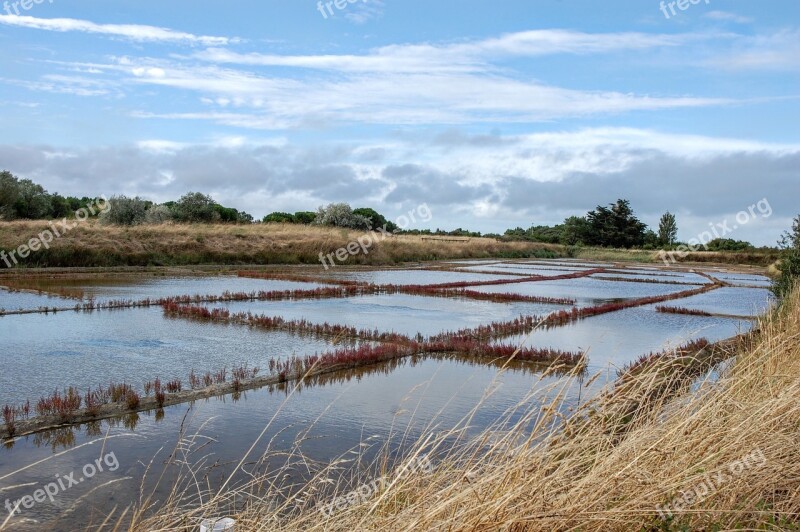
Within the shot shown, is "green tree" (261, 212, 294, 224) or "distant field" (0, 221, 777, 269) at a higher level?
"green tree" (261, 212, 294, 224)

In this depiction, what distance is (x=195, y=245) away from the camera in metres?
39.1

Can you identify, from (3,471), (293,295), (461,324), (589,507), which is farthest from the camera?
(293,295)

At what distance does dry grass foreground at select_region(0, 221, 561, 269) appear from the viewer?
32.6 m

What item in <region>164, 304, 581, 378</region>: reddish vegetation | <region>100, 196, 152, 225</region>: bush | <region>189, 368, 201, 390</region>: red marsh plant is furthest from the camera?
<region>100, 196, 152, 225</region>: bush

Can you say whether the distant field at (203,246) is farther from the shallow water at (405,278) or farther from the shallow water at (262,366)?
the shallow water at (262,366)

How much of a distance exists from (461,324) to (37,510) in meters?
13.7

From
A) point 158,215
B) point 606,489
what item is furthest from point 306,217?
point 606,489

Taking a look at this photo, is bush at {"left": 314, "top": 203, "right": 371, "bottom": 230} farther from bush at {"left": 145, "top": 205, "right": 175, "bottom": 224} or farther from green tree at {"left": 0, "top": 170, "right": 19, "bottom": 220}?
green tree at {"left": 0, "top": 170, "right": 19, "bottom": 220}

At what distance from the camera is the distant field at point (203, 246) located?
32594mm

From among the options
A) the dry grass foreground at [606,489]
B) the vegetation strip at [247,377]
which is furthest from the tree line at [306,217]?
the dry grass foreground at [606,489]

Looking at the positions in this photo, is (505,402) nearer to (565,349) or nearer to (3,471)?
(565,349)

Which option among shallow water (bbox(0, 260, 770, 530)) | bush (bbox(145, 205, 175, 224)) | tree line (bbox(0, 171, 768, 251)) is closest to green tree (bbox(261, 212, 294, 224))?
tree line (bbox(0, 171, 768, 251))

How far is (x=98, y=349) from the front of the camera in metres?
12.5

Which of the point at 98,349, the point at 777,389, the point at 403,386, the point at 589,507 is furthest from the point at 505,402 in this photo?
the point at 98,349
